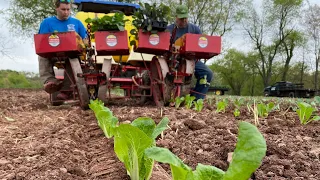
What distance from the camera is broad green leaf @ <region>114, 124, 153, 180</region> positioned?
1.25 metres

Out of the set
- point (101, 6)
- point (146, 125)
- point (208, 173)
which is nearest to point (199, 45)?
point (146, 125)

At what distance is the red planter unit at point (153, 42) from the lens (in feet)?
15.2

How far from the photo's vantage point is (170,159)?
1.01 metres

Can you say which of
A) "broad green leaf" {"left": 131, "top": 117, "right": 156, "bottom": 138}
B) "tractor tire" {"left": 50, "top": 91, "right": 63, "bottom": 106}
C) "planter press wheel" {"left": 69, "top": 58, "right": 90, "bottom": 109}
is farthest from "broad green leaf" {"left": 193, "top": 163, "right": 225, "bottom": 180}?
"tractor tire" {"left": 50, "top": 91, "right": 63, "bottom": 106}

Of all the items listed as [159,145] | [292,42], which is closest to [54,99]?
[159,145]

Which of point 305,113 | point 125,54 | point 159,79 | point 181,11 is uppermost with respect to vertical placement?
point 181,11

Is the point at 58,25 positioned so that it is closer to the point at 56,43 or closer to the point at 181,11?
the point at 56,43

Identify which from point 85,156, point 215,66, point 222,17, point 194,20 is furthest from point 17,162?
point 215,66

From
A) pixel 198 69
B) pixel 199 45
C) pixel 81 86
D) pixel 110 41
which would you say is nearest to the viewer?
pixel 110 41

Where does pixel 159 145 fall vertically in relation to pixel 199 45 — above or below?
below

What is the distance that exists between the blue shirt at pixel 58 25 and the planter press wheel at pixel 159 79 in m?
1.45

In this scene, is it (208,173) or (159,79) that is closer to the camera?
(208,173)

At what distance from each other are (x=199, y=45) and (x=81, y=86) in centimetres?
184

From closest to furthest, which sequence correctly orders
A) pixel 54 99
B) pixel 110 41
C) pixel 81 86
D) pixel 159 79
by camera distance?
pixel 110 41 → pixel 81 86 → pixel 159 79 → pixel 54 99
